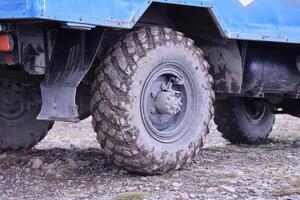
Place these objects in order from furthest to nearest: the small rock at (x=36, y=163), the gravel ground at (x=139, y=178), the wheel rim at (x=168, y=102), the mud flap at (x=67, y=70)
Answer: the small rock at (x=36, y=163)
the wheel rim at (x=168, y=102)
the mud flap at (x=67, y=70)
the gravel ground at (x=139, y=178)

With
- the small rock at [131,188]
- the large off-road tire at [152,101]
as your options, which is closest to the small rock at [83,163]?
the large off-road tire at [152,101]

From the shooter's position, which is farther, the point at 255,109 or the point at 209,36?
the point at 255,109

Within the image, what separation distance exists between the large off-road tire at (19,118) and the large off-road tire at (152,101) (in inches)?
53.8

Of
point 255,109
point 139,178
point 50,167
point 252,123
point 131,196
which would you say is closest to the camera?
point 131,196

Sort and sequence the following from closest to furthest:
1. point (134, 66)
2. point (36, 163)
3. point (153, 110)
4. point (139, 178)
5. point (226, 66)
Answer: point (134, 66)
point (139, 178)
point (153, 110)
point (36, 163)
point (226, 66)

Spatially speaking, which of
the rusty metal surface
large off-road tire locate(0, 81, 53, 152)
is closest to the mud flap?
large off-road tire locate(0, 81, 53, 152)

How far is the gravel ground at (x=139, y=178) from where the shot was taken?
16.5ft

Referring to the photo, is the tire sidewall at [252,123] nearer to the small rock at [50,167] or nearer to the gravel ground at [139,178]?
the gravel ground at [139,178]

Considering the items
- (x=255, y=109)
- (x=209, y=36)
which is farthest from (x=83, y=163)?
(x=255, y=109)

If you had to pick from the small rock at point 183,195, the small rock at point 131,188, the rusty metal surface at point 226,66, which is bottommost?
the small rock at point 183,195

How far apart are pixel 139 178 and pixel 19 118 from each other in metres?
1.84

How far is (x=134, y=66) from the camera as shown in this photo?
529 centimetres

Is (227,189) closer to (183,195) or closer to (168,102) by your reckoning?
(183,195)

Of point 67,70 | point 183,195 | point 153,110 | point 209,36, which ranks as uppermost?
point 209,36
